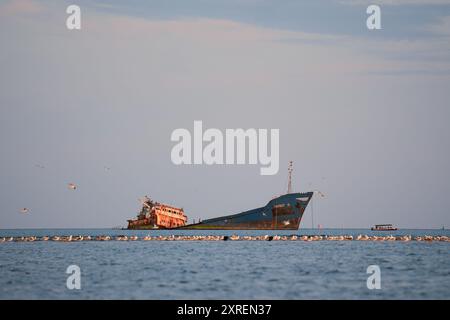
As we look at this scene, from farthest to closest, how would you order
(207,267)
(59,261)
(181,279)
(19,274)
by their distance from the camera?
(59,261), (207,267), (19,274), (181,279)

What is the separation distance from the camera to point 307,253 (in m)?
105

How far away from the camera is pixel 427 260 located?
91.7 m

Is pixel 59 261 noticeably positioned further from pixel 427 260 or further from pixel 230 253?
pixel 427 260
